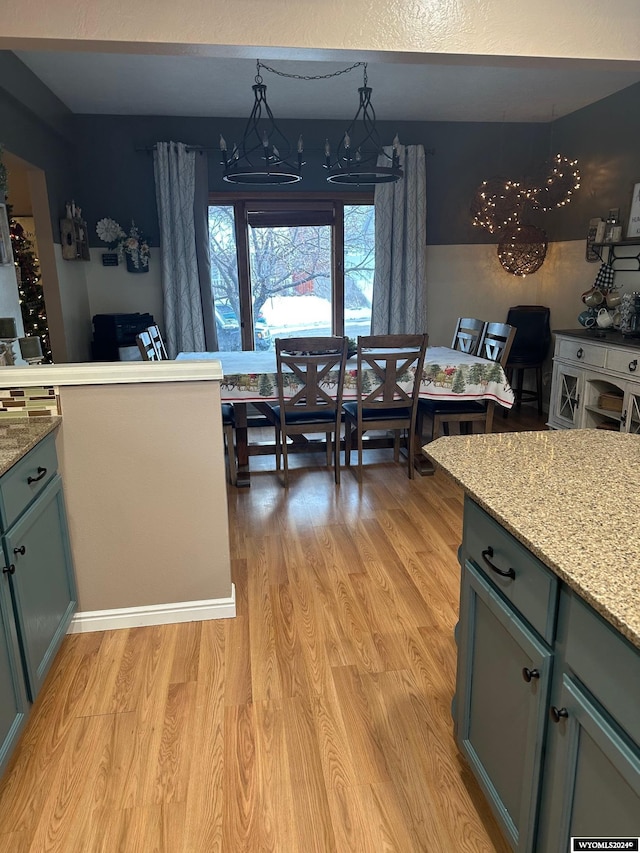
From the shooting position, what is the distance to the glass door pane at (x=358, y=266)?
18.6 feet

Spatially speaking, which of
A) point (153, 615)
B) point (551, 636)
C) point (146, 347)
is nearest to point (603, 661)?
point (551, 636)

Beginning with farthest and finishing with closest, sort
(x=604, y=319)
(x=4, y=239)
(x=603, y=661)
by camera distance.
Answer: (x=604, y=319) → (x=4, y=239) → (x=603, y=661)

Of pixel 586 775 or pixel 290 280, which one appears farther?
pixel 290 280

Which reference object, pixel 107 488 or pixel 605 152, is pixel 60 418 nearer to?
pixel 107 488

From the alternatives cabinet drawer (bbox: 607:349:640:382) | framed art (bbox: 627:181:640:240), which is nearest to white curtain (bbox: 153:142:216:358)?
cabinet drawer (bbox: 607:349:640:382)

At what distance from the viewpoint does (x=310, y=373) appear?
3.65 meters

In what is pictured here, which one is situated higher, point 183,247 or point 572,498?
point 183,247

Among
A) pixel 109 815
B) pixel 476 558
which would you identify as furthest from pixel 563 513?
pixel 109 815

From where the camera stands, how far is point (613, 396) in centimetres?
426

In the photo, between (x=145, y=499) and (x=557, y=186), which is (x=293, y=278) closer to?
(x=557, y=186)

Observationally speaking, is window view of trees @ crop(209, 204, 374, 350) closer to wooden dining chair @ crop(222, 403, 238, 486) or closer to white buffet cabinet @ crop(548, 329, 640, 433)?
wooden dining chair @ crop(222, 403, 238, 486)

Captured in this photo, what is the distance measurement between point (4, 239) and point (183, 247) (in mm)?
1924

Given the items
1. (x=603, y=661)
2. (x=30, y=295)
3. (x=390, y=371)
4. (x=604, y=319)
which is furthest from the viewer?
(x=30, y=295)

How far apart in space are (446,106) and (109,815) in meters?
5.51
